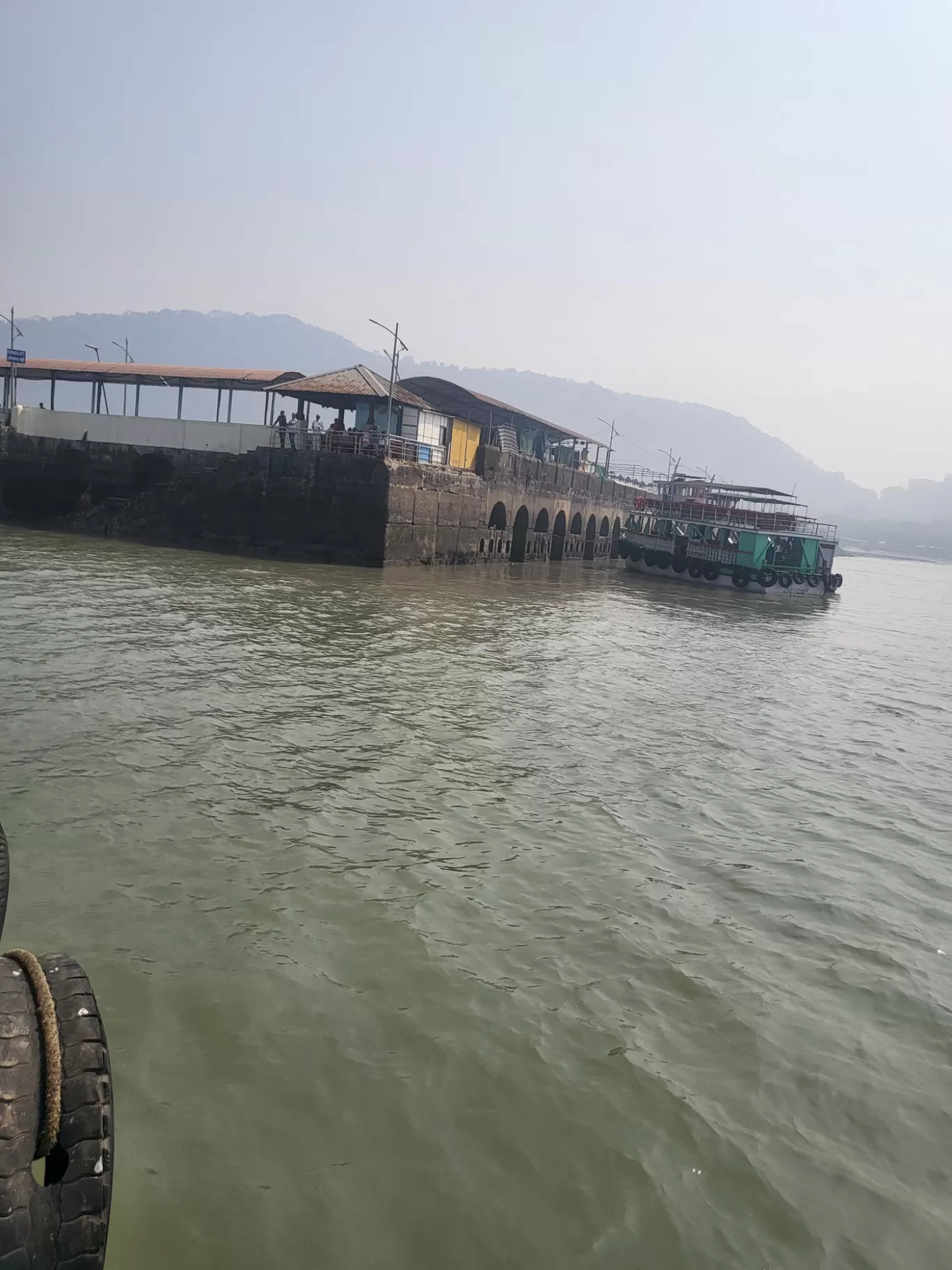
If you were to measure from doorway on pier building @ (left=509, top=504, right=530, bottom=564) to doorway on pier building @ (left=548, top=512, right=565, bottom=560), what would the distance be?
2577 mm

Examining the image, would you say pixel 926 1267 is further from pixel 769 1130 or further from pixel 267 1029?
pixel 267 1029

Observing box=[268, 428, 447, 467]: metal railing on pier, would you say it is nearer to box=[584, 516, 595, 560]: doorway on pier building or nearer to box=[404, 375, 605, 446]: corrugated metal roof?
box=[404, 375, 605, 446]: corrugated metal roof

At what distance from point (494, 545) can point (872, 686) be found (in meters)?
20.0

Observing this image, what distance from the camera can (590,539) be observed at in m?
49.5

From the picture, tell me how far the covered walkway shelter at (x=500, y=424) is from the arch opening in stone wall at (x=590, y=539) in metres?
4.12

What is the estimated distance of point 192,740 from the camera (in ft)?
28.1

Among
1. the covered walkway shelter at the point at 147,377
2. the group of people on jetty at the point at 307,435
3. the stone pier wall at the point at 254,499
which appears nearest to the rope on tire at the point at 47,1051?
the stone pier wall at the point at 254,499

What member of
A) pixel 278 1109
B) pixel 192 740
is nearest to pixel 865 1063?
pixel 278 1109

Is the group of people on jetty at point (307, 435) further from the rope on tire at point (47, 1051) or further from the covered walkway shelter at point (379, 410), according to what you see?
the rope on tire at point (47, 1051)

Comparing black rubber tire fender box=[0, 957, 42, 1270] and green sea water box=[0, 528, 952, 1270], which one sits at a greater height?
black rubber tire fender box=[0, 957, 42, 1270]

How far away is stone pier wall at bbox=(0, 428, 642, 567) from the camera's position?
2759 centimetres

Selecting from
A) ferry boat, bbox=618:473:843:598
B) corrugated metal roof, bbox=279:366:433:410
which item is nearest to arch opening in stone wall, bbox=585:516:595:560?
ferry boat, bbox=618:473:843:598

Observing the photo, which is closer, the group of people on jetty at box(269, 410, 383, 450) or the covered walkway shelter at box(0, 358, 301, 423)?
the group of people on jetty at box(269, 410, 383, 450)

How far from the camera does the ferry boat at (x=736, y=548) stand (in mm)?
38781
